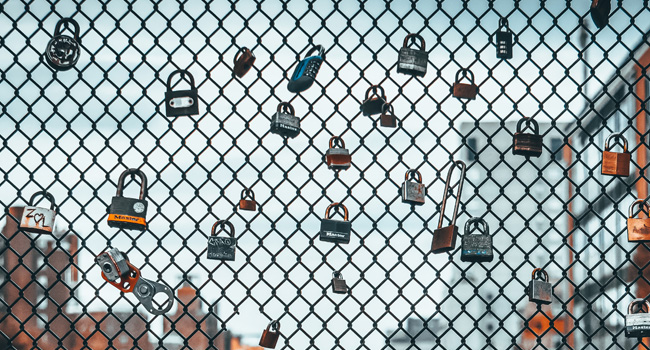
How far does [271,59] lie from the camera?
3.69 m

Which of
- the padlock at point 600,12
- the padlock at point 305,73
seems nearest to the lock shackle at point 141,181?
the padlock at point 305,73

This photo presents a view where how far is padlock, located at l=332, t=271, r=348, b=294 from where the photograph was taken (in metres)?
3.59

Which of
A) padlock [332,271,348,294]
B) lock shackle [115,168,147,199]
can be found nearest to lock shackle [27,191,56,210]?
lock shackle [115,168,147,199]

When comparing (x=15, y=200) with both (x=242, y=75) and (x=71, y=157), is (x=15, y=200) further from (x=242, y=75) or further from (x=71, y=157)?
(x=242, y=75)

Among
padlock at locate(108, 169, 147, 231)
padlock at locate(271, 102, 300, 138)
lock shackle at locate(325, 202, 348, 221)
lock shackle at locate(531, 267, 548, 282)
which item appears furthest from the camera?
lock shackle at locate(531, 267, 548, 282)

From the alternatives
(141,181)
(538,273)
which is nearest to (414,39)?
(538,273)

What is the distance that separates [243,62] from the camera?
3629 millimetres

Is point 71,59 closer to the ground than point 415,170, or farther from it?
farther from it

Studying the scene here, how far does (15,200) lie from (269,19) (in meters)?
1.38

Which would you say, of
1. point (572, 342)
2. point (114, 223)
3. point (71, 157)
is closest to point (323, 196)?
point (114, 223)

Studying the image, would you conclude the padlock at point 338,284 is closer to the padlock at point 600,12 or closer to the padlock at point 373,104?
the padlock at point 373,104

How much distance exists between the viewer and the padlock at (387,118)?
3.61 meters

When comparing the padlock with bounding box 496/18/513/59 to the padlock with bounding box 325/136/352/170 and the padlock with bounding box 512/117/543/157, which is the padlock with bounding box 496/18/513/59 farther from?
the padlock with bounding box 325/136/352/170

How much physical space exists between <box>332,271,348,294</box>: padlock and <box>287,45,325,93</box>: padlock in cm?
82
